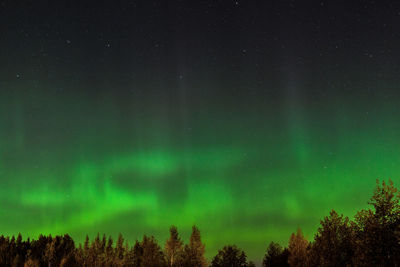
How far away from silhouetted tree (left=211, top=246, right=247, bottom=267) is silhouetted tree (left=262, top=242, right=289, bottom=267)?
8651mm

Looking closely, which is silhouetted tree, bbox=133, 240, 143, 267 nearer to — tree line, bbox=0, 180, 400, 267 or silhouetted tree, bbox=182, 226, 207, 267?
tree line, bbox=0, 180, 400, 267

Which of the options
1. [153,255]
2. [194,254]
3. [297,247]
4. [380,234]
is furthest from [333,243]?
[153,255]

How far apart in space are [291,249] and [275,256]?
21.7m

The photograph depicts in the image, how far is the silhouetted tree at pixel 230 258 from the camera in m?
120

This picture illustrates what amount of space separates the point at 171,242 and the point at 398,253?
87.7m

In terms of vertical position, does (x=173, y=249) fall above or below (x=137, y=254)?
below

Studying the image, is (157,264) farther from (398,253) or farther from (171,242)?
(398,253)

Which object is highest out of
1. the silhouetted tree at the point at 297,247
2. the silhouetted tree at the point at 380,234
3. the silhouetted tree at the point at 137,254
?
the silhouetted tree at the point at 137,254

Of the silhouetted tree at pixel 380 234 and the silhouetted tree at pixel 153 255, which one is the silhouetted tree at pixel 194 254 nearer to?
the silhouetted tree at pixel 153 255

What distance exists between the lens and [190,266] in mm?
107188

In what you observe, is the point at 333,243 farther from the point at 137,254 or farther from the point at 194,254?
the point at 137,254

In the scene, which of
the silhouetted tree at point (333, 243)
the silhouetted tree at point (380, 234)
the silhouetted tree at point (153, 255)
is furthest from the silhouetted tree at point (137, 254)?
the silhouetted tree at point (380, 234)

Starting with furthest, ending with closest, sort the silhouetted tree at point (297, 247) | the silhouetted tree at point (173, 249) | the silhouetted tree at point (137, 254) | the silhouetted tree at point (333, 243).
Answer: the silhouetted tree at point (137, 254) < the silhouetted tree at point (173, 249) < the silhouetted tree at point (297, 247) < the silhouetted tree at point (333, 243)

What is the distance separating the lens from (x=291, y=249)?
104m
